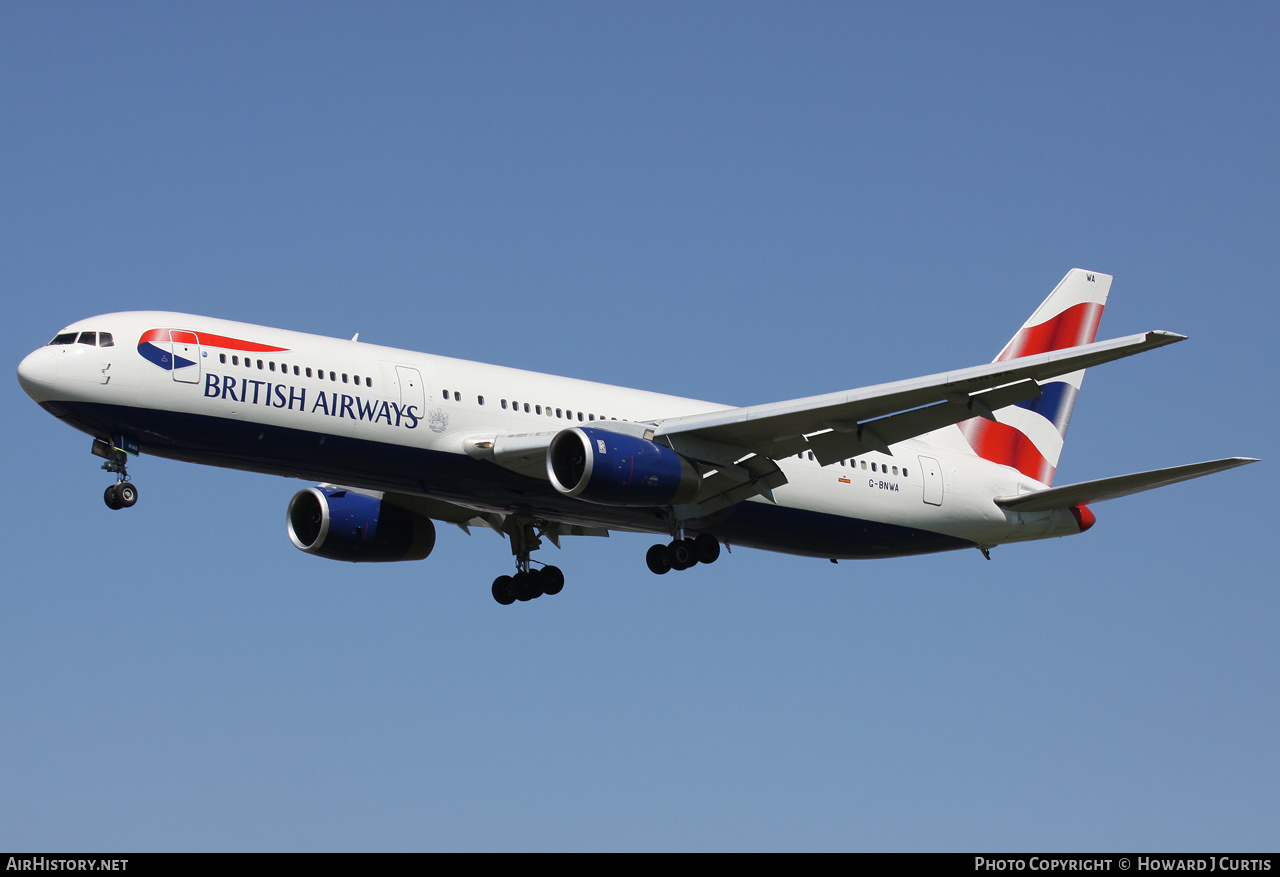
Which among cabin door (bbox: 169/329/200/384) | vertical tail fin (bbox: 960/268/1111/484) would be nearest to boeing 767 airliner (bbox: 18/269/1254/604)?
cabin door (bbox: 169/329/200/384)

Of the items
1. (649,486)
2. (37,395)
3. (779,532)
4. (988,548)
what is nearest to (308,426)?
(37,395)

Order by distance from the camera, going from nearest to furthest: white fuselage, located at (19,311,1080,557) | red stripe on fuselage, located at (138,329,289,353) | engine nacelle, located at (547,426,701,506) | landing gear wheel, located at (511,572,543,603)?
white fuselage, located at (19,311,1080,557) → red stripe on fuselage, located at (138,329,289,353) → engine nacelle, located at (547,426,701,506) → landing gear wheel, located at (511,572,543,603)

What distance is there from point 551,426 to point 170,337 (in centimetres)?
816

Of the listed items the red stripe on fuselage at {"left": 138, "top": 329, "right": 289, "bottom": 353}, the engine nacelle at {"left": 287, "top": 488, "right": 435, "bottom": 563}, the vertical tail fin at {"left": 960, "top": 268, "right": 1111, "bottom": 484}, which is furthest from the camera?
the vertical tail fin at {"left": 960, "top": 268, "right": 1111, "bottom": 484}

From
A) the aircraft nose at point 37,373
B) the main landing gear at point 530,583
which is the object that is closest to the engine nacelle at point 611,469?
the main landing gear at point 530,583

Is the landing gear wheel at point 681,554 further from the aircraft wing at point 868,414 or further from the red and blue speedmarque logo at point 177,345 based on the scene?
the red and blue speedmarque logo at point 177,345

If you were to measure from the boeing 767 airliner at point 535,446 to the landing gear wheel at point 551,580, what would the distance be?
0.16ft

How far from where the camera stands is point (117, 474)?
1160 inches

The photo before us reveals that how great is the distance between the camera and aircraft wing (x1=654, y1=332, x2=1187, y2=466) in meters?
27.8

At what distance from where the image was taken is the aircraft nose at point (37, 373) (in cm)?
2850

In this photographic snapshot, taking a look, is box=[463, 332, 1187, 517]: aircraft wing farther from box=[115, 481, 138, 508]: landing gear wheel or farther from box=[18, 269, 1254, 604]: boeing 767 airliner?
box=[115, 481, 138, 508]: landing gear wheel

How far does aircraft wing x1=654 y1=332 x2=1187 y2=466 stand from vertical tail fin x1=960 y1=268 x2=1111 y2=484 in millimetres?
8342

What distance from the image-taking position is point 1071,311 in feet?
138
